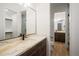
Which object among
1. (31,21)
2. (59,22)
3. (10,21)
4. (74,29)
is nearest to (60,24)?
(59,22)

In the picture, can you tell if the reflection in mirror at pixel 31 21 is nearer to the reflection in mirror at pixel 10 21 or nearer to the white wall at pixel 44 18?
the white wall at pixel 44 18

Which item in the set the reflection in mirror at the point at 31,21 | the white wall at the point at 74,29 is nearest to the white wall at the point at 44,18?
the reflection in mirror at the point at 31,21

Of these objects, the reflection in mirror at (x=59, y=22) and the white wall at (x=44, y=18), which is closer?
the white wall at (x=44, y=18)

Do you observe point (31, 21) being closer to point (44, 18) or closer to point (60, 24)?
point (44, 18)

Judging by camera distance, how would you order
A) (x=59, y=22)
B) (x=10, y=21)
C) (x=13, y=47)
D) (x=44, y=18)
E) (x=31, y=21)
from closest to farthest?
(x=13, y=47) → (x=10, y=21) → (x=31, y=21) → (x=44, y=18) → (x=59, y=22)

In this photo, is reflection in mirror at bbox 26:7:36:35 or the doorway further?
the doorway

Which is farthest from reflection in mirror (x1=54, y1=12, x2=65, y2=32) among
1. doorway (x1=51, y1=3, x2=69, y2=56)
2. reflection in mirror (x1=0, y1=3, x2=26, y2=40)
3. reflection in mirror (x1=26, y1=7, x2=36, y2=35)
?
reflection in mirror (x1=0, y1=3, x2=26, y2=40)

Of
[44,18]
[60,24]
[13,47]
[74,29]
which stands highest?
[44,18]

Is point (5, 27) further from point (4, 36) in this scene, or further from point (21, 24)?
point (21, 24)

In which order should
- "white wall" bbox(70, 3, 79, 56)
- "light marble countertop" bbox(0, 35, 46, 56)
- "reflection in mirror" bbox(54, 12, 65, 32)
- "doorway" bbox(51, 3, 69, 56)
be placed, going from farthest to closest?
"reflection in mirror" bbox(54, 12, 65, 32) → "doorway" bbox(51, 3, 69, 56) → "white wall" bbox(70, 3, 79, 56) → "light marble countertop" bbox(0, 35, 46, 56)

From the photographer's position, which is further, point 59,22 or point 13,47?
point 59,22

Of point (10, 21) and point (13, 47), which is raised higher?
point (10, 21)

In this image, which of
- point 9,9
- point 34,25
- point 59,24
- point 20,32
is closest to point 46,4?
point 34,25

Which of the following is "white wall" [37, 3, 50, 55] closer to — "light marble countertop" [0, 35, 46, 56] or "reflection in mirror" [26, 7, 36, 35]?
"reflection in mirror" [26, 7, 36, 35]
